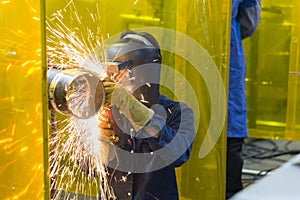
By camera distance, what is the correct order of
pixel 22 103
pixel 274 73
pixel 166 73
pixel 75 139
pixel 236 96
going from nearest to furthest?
1. pixel 22 103
2. pixel 75 139
3. pixel 166 73
4. pixel 236 96
5. pixel 274 73

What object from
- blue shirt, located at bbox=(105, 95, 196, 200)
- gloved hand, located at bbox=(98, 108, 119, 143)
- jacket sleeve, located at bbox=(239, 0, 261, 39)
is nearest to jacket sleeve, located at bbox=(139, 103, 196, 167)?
blue shirt, located at bbox=(105, 95, 196, 200)

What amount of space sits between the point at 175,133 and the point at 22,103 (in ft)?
2.22

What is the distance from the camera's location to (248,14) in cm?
257

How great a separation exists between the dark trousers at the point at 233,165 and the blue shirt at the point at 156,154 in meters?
0.79

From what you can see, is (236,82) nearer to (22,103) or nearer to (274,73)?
(274,73)

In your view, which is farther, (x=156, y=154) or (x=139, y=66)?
(x=156, y=154)

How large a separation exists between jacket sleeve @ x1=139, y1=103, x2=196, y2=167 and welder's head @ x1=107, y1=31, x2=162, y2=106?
8 cm

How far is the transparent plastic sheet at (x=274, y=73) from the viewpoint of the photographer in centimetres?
362

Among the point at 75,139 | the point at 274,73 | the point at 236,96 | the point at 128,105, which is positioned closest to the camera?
the point at 128,105

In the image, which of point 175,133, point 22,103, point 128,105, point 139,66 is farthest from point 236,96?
point 22,103

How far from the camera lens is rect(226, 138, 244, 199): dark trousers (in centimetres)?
252

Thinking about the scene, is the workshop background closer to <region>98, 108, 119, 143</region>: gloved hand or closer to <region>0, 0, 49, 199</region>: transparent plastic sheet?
<region>0, 0, 49, 199</region>: transparent plastic sheet

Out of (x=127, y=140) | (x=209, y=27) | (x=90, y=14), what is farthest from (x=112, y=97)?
(x=209, y=27)

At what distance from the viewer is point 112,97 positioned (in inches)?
55.6
